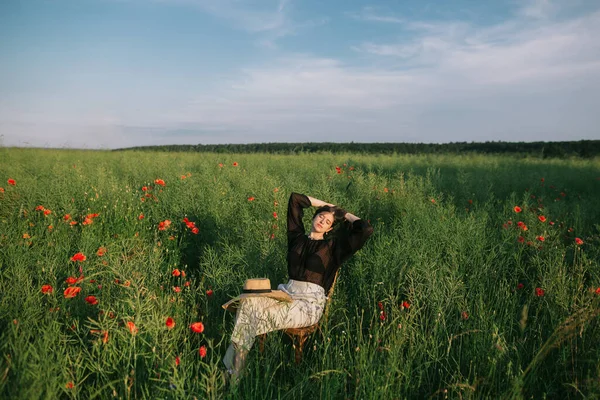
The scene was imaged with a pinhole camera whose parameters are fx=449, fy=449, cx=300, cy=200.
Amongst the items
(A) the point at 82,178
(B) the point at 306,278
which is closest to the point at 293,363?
(B) the point at 306,278

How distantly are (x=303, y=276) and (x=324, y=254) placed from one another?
208mm

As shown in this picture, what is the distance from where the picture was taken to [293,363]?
2.74m

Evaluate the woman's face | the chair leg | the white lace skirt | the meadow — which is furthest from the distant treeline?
the chair leg

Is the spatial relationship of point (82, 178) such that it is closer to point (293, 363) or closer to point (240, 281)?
point (240, 281)

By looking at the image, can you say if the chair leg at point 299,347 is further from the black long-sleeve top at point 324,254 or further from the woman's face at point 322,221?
the woman's face at point 322,221

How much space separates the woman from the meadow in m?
0.12

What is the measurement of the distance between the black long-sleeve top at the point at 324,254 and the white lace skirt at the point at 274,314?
0.39ft

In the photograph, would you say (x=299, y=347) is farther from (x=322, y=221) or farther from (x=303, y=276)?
(x=322, y=221)

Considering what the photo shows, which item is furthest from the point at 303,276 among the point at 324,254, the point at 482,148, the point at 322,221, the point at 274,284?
the point at 482,148

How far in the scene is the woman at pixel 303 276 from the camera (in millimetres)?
2551

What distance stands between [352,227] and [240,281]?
112 centimetres

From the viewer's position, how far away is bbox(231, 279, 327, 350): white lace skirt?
8.32 ft

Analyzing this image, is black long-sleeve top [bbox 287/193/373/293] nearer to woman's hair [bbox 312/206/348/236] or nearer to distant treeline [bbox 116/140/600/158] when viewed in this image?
woman's hair [bbox 312/206/348/236]

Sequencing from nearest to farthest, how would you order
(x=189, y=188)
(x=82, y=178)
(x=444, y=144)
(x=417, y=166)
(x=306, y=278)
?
1. (x=306, y=278)
2. (x=189, y=188)
3. (x=82, y=178)
4. (x=417, y=166)
5. (x=444, y=144)
